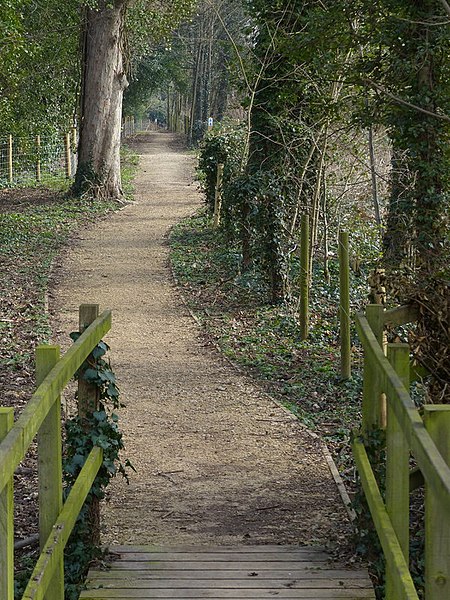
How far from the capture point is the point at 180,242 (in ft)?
65.6

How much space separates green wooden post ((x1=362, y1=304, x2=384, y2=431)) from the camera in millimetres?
5207

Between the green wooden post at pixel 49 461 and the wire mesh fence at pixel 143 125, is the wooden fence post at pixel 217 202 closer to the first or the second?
the green wooden post at pixel 49 461

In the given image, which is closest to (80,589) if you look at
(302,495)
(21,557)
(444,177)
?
(21,557)

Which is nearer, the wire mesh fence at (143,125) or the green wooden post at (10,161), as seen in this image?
the green wooden post at (10,161)

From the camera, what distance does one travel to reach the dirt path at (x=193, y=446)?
20.7 ft

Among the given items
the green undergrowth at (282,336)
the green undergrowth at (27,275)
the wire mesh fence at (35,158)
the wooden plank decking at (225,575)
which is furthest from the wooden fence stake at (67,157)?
the wooden plank decking at (225,575)

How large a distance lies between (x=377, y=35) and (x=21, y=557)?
7.72m

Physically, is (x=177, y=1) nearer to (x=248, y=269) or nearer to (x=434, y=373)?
(x=248, y=269)

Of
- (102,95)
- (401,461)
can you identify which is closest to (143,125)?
(102,95)

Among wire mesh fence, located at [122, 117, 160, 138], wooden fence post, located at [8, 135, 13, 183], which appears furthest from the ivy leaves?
wire mesh fence, located at [122, 117, 160, 138]

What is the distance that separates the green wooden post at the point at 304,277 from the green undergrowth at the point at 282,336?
218 millimetres

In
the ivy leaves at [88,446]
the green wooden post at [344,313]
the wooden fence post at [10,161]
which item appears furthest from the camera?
the wooden fence post at [10,161]

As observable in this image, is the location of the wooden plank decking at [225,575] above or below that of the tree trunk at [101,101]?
below

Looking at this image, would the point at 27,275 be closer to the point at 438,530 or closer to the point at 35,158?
the point at 438,530
